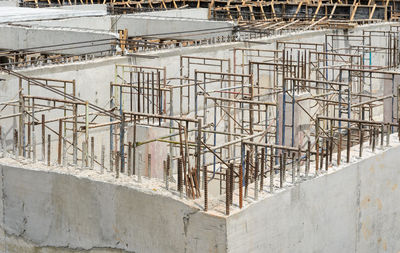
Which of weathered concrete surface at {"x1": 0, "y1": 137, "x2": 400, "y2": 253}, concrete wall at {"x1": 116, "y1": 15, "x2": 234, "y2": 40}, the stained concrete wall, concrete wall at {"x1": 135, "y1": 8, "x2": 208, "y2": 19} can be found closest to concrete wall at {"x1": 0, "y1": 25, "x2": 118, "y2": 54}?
concrete wall at {"x1": 116, "y1": 15, "x2": 234, "y2": 40}

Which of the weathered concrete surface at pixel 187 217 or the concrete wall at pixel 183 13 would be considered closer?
the weathered concrete surface at pixel 187 217

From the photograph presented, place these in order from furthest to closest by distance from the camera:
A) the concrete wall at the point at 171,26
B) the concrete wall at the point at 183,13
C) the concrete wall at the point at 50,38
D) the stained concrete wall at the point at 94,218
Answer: the concrete wall at the point at 183,13 < the concrete wall at the point at 171,26 < the concrete wall at the point at 50,38 < the stained concrete wall at the point at 94,218

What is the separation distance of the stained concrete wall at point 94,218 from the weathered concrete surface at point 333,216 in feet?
2.16

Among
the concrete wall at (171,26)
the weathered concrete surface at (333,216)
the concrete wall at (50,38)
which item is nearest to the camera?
the weathered concrete surface at (333,216)

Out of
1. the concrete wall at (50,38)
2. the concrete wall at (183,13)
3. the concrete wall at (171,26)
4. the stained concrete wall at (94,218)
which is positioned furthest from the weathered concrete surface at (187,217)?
the concrete wall at (183,13)

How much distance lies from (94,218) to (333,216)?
377 centimetres

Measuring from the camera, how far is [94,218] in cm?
1185

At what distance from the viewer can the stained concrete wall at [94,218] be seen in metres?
10.8

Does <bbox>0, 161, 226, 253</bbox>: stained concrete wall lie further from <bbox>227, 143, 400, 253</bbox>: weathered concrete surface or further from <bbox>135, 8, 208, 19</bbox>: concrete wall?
<bbox>135, 8, 208, 19</bbox>: concrete wall

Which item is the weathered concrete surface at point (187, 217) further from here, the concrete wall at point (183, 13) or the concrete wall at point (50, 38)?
the concrete wall at point (183, 13)

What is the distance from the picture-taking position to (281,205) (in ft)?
37.7

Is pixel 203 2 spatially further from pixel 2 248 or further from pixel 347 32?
pixel 2 248

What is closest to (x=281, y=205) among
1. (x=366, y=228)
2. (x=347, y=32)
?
(x=366, y=228)

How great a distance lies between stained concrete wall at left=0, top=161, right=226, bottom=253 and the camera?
35.6ft
